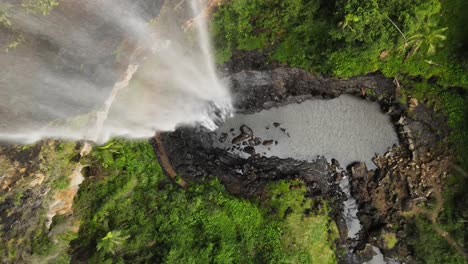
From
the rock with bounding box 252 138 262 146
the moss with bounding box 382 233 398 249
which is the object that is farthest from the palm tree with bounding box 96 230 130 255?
the moss with bounding box 382 233 398 249

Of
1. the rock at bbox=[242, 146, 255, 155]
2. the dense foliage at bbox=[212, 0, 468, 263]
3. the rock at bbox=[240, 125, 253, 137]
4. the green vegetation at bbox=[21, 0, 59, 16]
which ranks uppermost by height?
the dense foliage at bbox=[212, 0, 468, 263]

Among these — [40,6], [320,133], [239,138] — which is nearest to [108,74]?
[40,6]

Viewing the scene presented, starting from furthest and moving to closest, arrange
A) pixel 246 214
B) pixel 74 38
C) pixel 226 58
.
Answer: pixel 226 58 < pixel 246 214 < pixel 74 38

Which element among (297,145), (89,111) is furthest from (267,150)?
(89,111)

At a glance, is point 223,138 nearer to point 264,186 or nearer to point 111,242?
point 264,186

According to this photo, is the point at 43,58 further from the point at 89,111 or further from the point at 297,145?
the point at 297,145

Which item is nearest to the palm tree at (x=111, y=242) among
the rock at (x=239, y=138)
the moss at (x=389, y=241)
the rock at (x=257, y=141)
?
the rock at (x=239, y=138)

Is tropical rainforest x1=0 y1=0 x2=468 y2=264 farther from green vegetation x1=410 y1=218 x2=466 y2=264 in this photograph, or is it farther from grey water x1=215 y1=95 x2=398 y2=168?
grey water x1=215 y1=95 x2=398 y2=168
